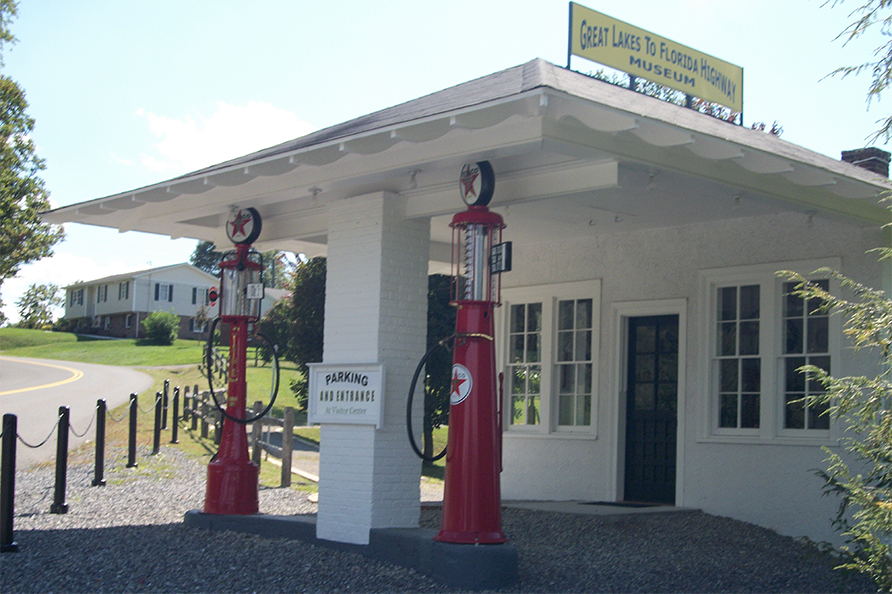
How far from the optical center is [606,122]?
5848 millimetres

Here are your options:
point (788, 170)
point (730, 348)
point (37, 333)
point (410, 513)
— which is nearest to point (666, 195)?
point (788, 170)

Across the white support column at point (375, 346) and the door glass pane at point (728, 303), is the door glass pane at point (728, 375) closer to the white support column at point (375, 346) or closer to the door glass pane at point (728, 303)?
the door glass pane at point (728, 303)

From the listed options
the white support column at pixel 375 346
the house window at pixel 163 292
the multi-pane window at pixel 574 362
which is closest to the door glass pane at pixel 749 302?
the multi-pane window at pixel 574 362

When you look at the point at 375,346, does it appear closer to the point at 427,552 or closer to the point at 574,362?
the point at 427,552

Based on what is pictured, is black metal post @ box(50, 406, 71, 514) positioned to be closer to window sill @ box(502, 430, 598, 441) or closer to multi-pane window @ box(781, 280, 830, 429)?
window sill @ box(502, 430, 598, 441)

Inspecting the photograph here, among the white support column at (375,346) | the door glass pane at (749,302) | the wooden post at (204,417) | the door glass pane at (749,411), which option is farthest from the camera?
the wooden post at (204,417)

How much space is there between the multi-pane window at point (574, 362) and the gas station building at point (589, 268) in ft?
0.10

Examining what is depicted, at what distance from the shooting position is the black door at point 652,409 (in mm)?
10102

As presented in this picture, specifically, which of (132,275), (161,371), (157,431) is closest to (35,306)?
(132,275)

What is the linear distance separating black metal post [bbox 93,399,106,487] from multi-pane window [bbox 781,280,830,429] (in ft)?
26.5

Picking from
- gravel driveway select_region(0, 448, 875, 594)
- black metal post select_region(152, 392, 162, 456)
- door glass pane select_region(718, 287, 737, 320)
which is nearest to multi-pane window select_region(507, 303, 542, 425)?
gravel driveway select_region(0, 448, 875, 594)

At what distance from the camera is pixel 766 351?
9.16m

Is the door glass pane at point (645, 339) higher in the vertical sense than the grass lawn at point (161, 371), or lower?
higher

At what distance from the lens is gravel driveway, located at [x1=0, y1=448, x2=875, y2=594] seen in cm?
653
